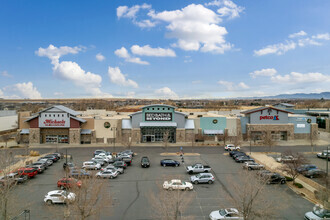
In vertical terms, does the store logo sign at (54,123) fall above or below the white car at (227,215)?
above

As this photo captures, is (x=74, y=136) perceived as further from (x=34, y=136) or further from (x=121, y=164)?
(x=121, y=164)

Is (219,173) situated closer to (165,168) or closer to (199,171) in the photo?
(199,171)

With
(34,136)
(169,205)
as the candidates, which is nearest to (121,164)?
(169,205)

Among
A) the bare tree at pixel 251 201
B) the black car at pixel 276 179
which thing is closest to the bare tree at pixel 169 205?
the bare tree at pixel 251 201

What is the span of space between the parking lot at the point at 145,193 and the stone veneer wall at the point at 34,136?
60.2ft

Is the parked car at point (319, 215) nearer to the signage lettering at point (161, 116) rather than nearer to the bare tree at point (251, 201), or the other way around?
the bare tree at point (251, 201)

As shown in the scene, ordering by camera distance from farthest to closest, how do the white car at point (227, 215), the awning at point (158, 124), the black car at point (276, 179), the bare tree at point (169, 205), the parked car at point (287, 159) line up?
the awning at point (158, 124) < the parked car at point (287, 159) < the black car at point (276, 179) < the white car at point (227, 215) < the bare tree at point (169, 205)

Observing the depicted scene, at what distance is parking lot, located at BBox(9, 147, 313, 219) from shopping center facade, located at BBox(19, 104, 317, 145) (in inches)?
615

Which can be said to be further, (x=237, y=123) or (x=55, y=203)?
(x=237, y=123)

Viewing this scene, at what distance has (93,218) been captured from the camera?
18094mm

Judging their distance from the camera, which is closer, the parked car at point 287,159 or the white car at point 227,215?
the white car at point 227,215

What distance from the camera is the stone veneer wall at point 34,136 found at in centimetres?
5109

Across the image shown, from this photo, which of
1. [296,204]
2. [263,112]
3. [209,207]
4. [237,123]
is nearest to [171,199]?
[209,207]

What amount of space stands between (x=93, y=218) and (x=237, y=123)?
1721 inches
